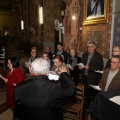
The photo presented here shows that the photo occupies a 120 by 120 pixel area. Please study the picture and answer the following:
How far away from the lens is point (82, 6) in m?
7.49

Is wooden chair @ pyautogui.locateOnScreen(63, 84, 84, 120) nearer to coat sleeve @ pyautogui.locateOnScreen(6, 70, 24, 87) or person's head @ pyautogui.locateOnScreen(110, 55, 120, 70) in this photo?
person's head @ pyautogui.locateOnScreen(110, 55, 120, 70)

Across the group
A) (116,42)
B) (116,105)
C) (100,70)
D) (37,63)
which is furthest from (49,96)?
(116,42)

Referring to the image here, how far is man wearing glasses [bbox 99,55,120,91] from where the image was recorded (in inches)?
143

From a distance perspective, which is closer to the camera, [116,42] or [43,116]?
[43,116]

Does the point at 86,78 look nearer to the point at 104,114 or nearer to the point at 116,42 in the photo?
the point at 116,42

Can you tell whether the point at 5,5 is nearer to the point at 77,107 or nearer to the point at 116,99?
the point at 77,107

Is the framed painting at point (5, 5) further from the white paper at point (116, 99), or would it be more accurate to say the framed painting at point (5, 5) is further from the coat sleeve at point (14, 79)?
the white paper at point (116, 99)

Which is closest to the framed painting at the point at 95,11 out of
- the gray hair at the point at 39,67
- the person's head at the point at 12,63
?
the person's head at the point at 12,63

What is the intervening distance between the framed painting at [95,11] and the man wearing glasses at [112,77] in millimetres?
2544

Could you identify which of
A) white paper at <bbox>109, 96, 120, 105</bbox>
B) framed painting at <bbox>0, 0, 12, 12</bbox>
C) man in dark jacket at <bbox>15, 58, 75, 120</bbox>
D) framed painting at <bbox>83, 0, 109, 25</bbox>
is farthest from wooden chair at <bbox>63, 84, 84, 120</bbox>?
framed painting at <bbox>0, 0, 12, 12</bbox>

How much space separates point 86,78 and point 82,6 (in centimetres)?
341

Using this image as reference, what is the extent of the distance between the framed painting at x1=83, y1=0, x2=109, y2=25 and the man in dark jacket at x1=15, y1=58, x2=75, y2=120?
4.12m

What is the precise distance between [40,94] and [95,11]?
15.9ft

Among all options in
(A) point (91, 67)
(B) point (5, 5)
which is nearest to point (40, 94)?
(A) point (91, 67)
